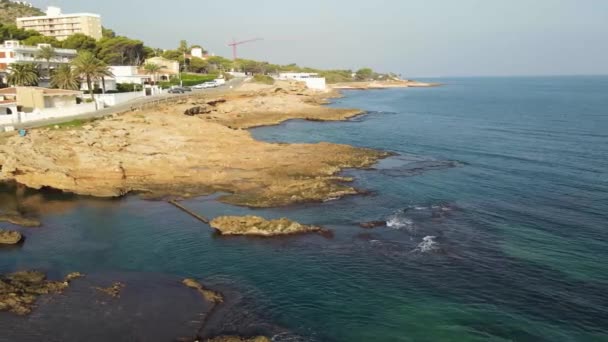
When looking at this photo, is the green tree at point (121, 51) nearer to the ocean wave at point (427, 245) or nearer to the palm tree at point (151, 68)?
the palm tree at point (151, 68)

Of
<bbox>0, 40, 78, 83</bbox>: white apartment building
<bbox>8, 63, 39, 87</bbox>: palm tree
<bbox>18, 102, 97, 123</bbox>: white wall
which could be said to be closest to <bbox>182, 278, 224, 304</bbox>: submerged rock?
<bbox>18, 102, 97, 123</bbox>: white wall

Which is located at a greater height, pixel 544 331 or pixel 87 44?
pixel 87 44

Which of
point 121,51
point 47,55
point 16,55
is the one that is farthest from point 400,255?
point 121,51

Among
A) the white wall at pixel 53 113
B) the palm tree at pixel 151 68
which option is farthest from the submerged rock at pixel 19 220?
the palm tree at pixel 151 68

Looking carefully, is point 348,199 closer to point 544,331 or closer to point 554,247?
point 554,247

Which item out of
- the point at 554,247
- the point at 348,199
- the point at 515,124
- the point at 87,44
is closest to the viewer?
the point at 554,247

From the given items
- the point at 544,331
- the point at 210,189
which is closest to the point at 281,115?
the point at 210,189
